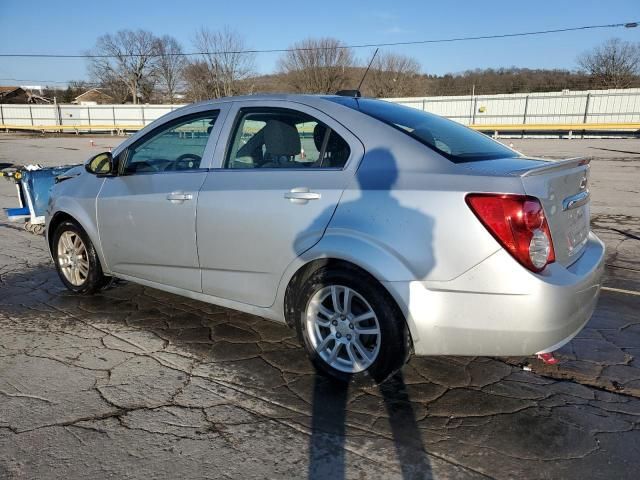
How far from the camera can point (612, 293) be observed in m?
4.93

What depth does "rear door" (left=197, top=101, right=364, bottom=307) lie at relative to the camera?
312 cm

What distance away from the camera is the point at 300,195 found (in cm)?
314

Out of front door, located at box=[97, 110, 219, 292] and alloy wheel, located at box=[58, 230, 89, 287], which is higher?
front door, located at box=[97, 110, 219, 292]

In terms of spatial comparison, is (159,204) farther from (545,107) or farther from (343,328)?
(545,107)

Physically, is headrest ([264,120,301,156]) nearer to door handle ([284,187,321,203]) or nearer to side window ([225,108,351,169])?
side window ([225,108,351,169])

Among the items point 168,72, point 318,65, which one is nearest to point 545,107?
point 318,65

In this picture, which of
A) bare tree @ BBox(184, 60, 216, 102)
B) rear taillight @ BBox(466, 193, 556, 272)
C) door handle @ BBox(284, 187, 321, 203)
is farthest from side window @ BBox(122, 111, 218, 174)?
bare tree @ BBox(184, 60, 216, 102)

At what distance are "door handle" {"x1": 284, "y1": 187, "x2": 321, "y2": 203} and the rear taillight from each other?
3.13 ft

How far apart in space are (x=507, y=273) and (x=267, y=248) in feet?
4.85

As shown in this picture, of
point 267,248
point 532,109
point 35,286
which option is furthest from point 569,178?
point 532,109

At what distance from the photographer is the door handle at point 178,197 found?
3676 millimetres

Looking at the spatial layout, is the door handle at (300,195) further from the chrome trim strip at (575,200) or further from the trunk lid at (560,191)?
the chrome trim strip at (575,200)

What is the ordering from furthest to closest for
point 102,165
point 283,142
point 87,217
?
point 87,217 < point 102,165 < point 283,142

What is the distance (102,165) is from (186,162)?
0.88 m
